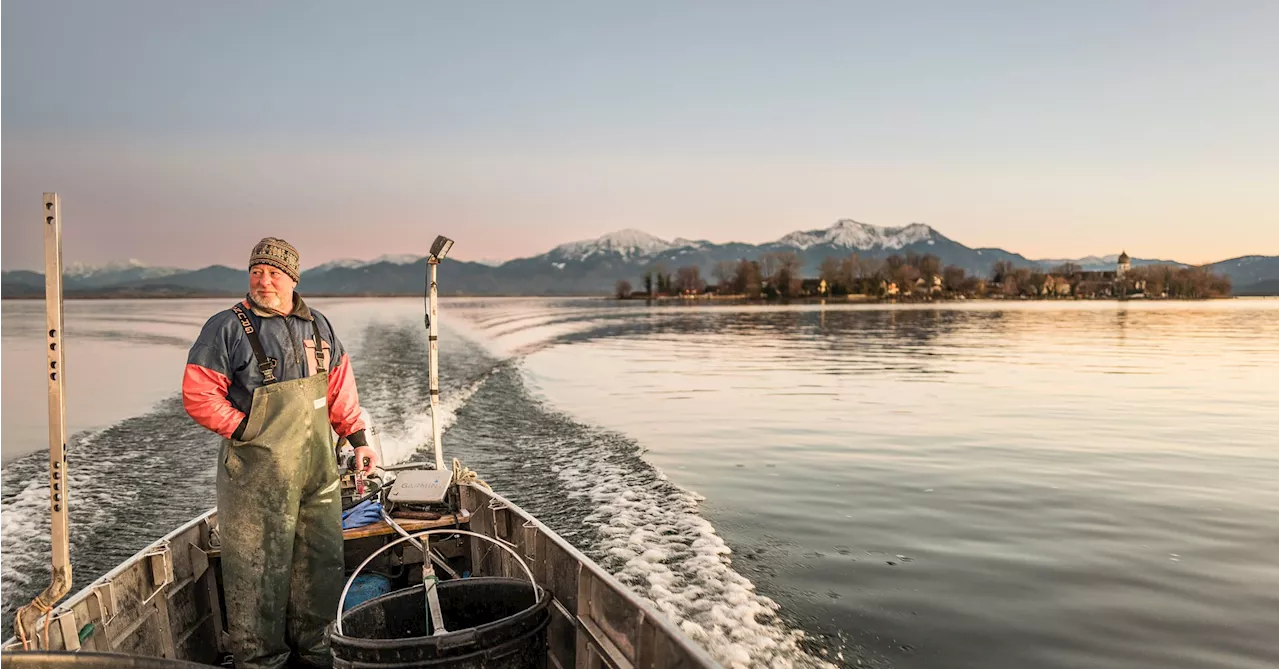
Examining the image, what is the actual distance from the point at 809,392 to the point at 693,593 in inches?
606

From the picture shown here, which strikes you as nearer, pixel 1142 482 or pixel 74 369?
pixel 1142 482

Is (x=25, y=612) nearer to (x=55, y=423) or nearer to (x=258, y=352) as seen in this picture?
(x=55, y=423)

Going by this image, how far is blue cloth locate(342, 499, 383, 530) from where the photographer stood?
18.9 ft

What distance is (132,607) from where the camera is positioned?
4371 millimetres

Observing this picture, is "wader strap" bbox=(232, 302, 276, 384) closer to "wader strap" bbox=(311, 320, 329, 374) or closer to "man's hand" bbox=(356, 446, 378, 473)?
"wader strap" bbox=(311, 320, 329, 374)

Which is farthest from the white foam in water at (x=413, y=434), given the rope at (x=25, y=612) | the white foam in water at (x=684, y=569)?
the rope at (x=25, y=612)

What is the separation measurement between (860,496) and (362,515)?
6.81 m

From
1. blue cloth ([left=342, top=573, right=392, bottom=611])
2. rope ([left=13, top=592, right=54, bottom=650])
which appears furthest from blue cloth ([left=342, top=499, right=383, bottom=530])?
rope ([left=13, top=592, right=54, bottom=650])

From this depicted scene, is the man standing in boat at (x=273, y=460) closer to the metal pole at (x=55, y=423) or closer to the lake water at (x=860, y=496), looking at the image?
the metal pole at (x=55, y=423)

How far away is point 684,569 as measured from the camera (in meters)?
7.42

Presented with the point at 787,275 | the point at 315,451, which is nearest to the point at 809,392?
the point at 315,451

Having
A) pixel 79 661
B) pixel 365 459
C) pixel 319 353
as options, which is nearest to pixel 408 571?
pixel 365 459

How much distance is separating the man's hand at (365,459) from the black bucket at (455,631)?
Result: 1001 millimetres

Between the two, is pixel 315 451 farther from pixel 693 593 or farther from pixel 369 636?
pixel 693 593
